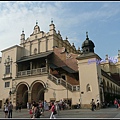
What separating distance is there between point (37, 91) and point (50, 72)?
4694mm

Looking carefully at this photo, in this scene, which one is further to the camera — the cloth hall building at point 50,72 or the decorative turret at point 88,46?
the decorative turret at point 88,46

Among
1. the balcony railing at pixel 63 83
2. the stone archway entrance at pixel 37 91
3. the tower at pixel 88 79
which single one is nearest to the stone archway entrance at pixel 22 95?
the stone archway entrance at pixel 37 91

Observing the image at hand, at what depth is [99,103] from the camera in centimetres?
2564

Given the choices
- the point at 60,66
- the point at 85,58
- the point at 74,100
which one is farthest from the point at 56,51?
the point at 74,100

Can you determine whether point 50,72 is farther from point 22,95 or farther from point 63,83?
point 22,95

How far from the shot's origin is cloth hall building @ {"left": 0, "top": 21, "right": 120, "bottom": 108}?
1081 inches

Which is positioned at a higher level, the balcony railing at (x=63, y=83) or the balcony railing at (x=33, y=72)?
the balcony railing at (x=33, y=72)

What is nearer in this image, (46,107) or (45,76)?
(46,107)

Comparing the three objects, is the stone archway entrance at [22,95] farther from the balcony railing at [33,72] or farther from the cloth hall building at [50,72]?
the balcony railing at [33,72]

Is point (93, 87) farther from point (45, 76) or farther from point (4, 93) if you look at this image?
point (4, 93)

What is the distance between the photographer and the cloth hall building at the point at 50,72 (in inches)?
1081

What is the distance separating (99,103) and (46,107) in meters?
7.49

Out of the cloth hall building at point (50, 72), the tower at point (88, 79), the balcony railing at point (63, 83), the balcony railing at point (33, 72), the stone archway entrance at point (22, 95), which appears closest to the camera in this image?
the tower at point (88, 79)

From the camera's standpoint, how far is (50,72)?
1282 inches
